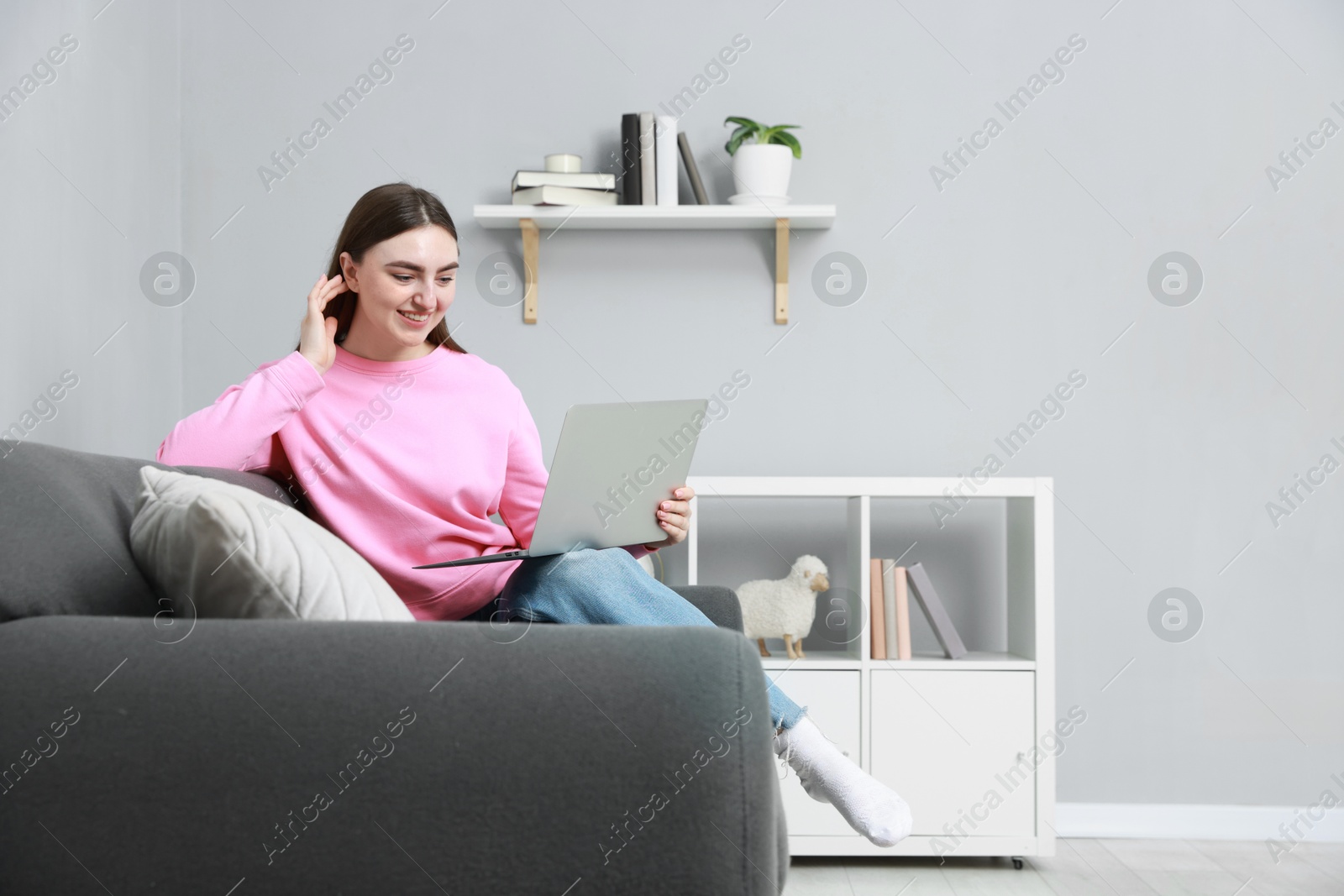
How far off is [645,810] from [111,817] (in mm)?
350

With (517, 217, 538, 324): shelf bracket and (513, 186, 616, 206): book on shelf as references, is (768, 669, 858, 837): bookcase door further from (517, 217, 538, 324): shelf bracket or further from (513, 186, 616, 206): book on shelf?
(513, 186, 616, 206): book on shelf

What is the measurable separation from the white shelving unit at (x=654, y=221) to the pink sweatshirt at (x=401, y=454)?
867mm

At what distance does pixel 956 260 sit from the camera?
2582 millimetres

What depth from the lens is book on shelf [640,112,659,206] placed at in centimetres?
247

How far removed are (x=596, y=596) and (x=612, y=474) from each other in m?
0.14

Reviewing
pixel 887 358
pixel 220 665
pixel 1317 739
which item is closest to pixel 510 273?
pixel 887 358

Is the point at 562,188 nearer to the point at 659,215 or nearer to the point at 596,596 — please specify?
the point at 659,215

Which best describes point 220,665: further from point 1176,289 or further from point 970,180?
point 1176,289

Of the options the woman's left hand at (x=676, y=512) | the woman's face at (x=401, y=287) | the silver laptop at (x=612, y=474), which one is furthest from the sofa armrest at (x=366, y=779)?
the woman's face at (x=401, y=287)

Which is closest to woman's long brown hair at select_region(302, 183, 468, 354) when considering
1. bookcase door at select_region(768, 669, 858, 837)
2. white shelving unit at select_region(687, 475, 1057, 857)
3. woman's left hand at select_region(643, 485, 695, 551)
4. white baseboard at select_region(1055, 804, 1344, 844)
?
woman's left hand at select_region(643, 485, 695, 551)

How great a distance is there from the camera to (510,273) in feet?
8.52

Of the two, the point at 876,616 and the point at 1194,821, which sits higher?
the point at 876,616

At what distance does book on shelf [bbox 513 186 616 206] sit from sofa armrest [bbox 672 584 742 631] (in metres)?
1.15

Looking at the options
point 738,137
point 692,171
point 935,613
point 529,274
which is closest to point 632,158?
point 692,171
